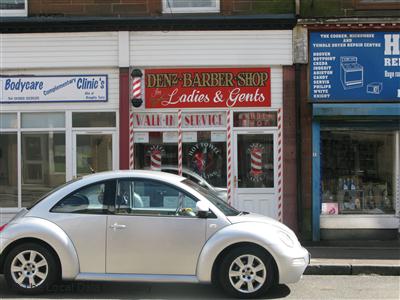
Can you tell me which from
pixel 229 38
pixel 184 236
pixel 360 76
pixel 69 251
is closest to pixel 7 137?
pixel 229 38

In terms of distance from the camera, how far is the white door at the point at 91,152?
11.6 meters

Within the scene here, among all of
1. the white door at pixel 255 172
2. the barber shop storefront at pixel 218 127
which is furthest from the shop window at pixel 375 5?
the white door at pixel 255 172

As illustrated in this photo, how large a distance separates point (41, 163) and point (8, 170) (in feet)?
2.52

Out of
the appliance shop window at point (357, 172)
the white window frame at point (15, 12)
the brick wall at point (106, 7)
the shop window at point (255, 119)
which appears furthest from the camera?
the white window frame at point (15, 12)

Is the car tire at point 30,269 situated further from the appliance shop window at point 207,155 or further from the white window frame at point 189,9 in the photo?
the white window frame at point 189,9

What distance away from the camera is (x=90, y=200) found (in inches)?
271

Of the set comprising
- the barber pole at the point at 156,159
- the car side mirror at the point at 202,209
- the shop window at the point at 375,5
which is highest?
the shop window at the point at 375,5

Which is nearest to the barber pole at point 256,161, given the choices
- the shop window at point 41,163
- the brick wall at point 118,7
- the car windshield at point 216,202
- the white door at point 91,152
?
the brick wall at point 118,7

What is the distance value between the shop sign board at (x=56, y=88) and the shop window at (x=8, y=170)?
88cm

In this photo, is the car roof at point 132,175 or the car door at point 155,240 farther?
the car roof at point 132,175

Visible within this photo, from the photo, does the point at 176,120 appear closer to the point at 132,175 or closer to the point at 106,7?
the point at 106,7

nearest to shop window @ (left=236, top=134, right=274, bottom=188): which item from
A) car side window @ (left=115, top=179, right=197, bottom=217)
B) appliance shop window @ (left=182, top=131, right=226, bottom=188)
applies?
appliance shop window @ (left=182, top=131, right=226, bottom=188)

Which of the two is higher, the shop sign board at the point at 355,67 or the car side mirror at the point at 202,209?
the shop sign board at the point at 355,67

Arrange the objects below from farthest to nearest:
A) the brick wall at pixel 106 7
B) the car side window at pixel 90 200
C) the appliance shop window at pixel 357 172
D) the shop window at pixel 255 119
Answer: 1. the brick wall at pixel 106 7
2. the shop window at pixel 255 119
3. the appliance shop window at pixel 357 172
4. the car side window at pixel 90 200
